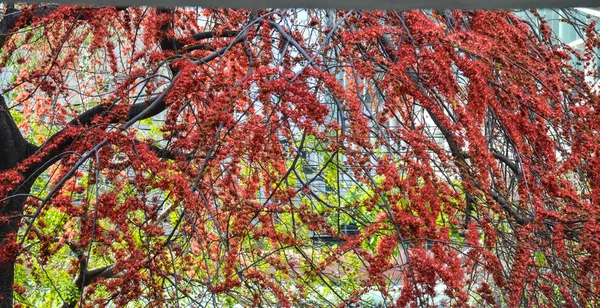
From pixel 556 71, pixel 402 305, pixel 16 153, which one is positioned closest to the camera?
pixel 402 305

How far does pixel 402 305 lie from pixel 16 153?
2055mm

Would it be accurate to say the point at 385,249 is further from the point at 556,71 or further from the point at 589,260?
the point at 556,71

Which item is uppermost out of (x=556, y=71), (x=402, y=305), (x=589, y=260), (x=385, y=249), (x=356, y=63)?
(x=556, y=71)

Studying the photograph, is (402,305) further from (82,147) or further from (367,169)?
(82,147)

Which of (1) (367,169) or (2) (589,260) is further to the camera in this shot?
(2) (589,260)

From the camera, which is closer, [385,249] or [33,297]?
[385,249]

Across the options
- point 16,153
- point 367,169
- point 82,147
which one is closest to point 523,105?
point 367,169

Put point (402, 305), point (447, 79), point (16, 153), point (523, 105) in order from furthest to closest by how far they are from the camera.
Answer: point (16, 153) → point (523, 105) → point (447, 79) → point (402, 305)

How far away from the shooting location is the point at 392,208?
66.8 inches

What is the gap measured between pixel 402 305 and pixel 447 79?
62cm

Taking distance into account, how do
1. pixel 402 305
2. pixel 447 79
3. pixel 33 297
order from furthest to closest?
pixel 33 297
pixel 447 79
pixel 402 305

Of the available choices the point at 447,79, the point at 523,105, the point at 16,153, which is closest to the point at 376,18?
the point at 447,79

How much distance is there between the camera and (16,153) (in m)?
3.12

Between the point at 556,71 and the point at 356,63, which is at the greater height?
the point at 556,71
